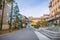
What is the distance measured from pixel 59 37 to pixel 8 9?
171ft

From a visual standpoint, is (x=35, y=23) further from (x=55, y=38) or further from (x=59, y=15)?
(x=55, y=38)

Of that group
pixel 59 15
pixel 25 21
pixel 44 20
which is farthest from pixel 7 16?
pixel 25 21

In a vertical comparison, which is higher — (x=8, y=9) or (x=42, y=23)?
(x=8, y=9)

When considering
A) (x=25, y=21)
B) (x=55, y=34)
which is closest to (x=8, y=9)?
(x=25, y=21)

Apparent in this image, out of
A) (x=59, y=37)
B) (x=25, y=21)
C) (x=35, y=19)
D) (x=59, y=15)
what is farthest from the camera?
(x=25, y=21)

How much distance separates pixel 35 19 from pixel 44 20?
819cm

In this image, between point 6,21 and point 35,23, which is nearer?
point 6,21

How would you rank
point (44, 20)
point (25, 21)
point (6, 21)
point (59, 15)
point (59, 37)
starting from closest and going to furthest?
point (59, 37) < point (59, 15) < point (6, 21) < point (44, 20) < point (25, 21)

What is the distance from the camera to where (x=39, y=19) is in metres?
79.2

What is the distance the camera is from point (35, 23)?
8050 cm

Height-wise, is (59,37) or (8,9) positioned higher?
(8,9)

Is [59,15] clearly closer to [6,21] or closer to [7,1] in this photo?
[7,1]

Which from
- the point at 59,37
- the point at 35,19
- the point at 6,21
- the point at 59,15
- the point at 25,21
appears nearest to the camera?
the point at 59,37

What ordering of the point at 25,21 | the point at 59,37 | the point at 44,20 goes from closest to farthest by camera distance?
1. the point at 59,37
2. the point at 44,20
3. the point at 25,21
